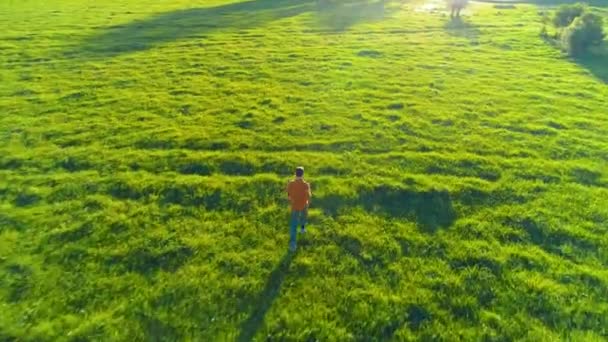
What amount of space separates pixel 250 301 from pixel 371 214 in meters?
5.25

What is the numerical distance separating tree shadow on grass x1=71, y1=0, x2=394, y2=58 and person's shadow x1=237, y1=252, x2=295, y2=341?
93.4 feet

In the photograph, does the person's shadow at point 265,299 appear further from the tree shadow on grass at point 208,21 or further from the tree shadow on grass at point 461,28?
the tree shadow on grass at point 461,28

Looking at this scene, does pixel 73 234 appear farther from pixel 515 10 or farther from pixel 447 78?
pixel 515 10

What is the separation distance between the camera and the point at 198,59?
30.5 m

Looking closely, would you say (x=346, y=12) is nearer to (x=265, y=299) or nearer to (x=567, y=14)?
(x=567, y=14)

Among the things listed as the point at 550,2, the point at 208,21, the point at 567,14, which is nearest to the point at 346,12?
the point at 208,21

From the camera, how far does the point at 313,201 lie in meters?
13.7

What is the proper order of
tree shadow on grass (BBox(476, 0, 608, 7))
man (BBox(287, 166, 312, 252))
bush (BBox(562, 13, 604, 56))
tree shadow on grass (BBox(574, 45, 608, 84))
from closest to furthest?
1. man (BBox(287, 166, 312, 252))
2. tree shadow on grass (BBox(574, 45, 608, 84))
3. bush (BBox(562, 13, 604, 56))
4. tree shadow on grass (BBox(476, 0, 608, 7))

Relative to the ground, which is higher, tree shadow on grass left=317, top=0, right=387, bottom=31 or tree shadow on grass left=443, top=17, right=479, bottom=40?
tree shadow on grass left=317, top=0, right=387, bottom=31

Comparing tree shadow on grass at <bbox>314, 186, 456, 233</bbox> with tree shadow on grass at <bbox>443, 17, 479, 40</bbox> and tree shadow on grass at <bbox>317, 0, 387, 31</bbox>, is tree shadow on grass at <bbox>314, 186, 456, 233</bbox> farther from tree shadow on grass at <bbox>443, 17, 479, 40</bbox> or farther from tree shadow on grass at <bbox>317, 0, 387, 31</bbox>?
tree shadow on grass at <bbox>317, 0, 387, 31</bbox>

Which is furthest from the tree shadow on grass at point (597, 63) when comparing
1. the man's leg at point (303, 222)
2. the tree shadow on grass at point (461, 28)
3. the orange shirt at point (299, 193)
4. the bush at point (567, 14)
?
the orange shirt at point (299, 193)

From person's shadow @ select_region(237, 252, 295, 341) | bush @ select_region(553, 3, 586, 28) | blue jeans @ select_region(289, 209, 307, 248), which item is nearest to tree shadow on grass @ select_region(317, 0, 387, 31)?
bush @ select_region(553, 3, 586, 28)

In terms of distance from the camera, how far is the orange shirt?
1071 centimetres

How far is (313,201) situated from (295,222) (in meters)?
2.75
